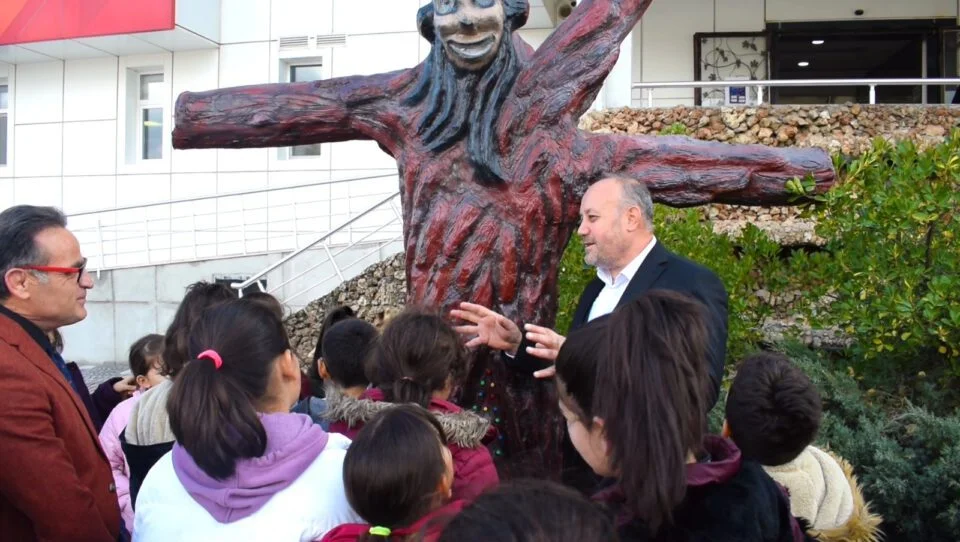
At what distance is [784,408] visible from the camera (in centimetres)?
221

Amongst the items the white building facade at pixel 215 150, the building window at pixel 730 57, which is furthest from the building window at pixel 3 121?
the building window at pixel 730 57

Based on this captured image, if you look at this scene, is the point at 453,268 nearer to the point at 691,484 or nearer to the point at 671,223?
the point at 691,484

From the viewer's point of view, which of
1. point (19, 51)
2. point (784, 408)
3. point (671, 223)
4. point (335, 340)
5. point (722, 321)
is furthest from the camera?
point (19, 51)

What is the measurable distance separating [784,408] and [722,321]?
0.40m

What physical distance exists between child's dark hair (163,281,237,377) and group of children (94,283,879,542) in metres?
0.08

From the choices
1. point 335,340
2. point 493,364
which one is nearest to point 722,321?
point 493,364

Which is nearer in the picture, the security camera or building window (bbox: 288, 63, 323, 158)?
the security camera

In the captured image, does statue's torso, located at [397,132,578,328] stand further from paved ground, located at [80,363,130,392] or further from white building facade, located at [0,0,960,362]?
paved ground, located at [80,363,130,392]

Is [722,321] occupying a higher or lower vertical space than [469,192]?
lower

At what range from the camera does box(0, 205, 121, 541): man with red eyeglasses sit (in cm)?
193

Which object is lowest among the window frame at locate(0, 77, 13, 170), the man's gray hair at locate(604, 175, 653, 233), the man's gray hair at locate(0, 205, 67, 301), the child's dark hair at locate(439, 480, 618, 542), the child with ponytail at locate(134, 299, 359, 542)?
the child with ponytail at locate(134, 299, 359, 542)

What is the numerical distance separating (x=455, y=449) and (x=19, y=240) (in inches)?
52.5

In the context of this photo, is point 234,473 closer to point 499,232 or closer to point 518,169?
point 499,232

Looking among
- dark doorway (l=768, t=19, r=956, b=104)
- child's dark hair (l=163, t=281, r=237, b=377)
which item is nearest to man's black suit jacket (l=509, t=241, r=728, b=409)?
child's dark hair (l=163, t=281, r=237, b=377)
